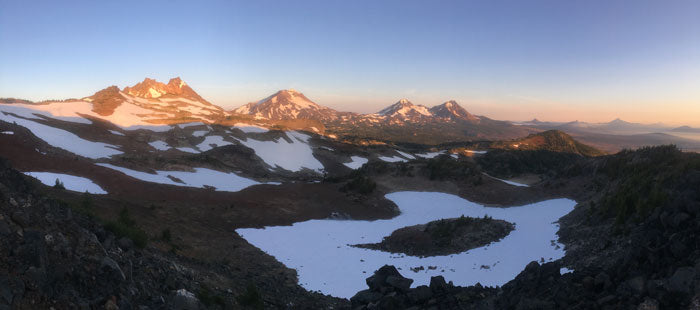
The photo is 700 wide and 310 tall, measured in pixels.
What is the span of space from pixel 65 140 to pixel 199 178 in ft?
62.8

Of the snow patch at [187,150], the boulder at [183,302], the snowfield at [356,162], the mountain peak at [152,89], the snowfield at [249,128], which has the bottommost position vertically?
the snowfield at [356,162]

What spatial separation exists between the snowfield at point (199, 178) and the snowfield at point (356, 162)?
3006cm

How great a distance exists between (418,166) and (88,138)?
135 feet

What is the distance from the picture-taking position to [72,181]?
2241 cm

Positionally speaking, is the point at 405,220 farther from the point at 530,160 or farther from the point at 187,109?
the point at 187,109

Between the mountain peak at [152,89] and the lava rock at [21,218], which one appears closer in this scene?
the lava rock at [21,218]

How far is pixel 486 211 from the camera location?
27.9 meters

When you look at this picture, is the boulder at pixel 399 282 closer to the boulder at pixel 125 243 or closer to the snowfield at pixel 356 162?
the boulder at pixel 125 243

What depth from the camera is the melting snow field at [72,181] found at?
21186mm

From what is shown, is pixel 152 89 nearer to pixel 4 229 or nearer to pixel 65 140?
pixel 65 140

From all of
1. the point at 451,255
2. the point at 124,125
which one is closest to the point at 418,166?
the point at 451,255

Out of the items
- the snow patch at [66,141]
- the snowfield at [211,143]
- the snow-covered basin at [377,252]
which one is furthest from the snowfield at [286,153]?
the snow-covered basin at [377,252]

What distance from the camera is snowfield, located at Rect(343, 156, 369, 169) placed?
66.6 meters

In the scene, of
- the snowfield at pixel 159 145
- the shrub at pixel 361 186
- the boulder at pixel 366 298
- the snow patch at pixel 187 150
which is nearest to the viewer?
the boulder at pixel 366 298
